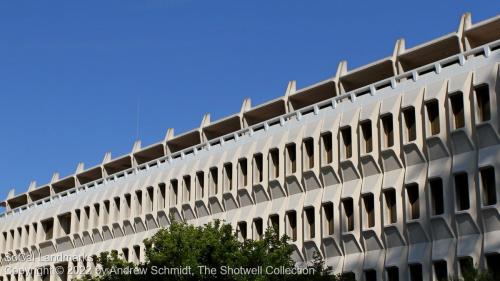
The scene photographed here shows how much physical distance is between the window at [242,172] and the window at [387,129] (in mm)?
12422

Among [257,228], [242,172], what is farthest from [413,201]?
[242,172]

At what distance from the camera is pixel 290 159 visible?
177 feet

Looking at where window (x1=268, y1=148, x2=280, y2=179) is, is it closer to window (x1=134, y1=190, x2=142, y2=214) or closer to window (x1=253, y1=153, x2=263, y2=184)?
window (x1=253, y1=153, x2=263, y2=184)

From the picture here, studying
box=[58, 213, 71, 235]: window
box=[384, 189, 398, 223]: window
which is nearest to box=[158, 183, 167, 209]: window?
box=[58, 213, 71, 235]: window

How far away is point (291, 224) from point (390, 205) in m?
8.06

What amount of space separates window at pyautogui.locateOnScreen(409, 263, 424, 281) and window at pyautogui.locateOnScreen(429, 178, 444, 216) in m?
2.73

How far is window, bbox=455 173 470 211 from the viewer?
140 ft

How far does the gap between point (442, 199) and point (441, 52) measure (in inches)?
395

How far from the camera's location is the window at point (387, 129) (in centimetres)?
4738

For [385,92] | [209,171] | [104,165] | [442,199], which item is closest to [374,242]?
[442,199]

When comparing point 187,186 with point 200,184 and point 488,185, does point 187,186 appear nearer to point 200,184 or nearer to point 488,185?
point 200,184

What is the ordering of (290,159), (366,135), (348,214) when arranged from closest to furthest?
1. (366,135)
2. (348,214)
3. (290,159)

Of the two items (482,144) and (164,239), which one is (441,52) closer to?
(482,144)

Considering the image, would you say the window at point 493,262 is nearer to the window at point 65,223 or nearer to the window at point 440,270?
the window at point 440,270
